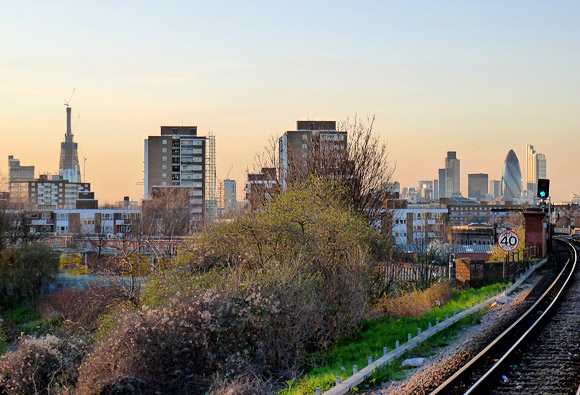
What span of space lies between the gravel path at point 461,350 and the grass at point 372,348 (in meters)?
0.34

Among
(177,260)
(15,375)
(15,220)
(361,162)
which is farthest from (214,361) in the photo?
(15,220)

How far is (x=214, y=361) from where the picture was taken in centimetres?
1491

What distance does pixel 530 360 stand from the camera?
13.7 m

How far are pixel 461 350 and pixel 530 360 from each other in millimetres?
1624

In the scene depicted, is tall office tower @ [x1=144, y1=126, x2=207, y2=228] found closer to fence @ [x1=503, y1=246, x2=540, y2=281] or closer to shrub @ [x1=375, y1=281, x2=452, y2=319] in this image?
fence @ [x1=503, y1=246, x2=540, y2=281]

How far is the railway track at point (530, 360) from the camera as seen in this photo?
11766 millimetres

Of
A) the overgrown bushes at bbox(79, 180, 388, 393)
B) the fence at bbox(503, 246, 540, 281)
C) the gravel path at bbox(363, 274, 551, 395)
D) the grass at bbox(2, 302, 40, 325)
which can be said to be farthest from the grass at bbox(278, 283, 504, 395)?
the grass at bbox(2, 302, 40, 325)

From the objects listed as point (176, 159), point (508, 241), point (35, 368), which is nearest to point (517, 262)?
point (508, 241)

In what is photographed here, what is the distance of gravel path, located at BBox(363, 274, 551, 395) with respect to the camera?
12.2 metres

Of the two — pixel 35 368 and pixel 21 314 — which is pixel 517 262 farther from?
pixel 21 314

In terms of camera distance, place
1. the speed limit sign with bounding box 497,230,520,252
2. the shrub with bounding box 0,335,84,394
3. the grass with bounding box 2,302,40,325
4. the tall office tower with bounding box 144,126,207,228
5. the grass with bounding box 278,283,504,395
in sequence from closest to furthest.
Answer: the grass with bounding box 278,283,504,395 → the shrub with bounding box 0,335,84,394 → the speed limit sign with bounding box 497,230,520,252 → the grass with bounding box 2,302,40,325 → the tall office tower with bounding box 144,126,207,228

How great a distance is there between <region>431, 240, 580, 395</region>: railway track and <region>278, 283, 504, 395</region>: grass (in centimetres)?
138

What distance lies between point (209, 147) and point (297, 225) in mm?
145600

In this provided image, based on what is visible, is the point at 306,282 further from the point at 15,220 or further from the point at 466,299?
the point at 15,220
